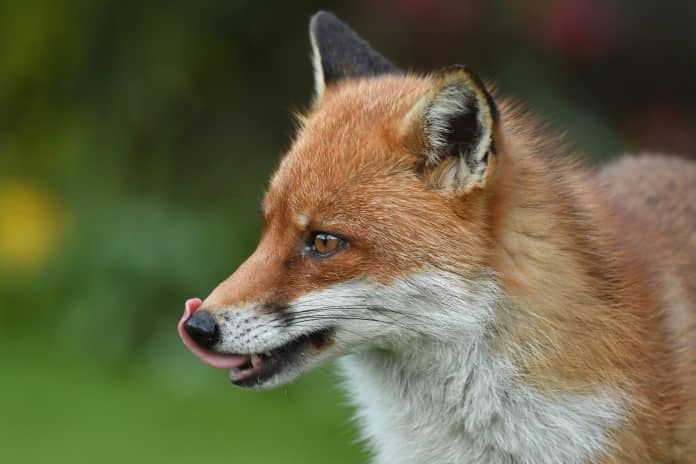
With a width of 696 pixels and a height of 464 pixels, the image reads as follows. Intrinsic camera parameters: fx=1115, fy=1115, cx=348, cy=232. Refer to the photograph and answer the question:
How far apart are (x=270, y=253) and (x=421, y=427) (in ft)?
3.10

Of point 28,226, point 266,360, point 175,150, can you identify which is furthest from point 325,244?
point 28,226

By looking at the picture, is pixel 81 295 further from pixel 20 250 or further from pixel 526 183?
pixel 526 183

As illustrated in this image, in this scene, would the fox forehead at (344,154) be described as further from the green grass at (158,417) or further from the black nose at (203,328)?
the green grass at (158,417)

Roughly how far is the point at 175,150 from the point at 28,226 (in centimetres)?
141

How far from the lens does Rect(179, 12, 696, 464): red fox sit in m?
4.23

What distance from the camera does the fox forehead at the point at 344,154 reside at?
437 centimetres

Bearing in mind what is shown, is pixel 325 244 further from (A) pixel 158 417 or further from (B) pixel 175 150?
(B) pixel 175 150

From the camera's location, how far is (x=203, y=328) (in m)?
4.20

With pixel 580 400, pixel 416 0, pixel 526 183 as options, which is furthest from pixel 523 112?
pixel 416 0

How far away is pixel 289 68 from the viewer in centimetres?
928

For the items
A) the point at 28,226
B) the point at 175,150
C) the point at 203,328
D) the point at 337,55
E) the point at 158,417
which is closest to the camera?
the point at 203,328

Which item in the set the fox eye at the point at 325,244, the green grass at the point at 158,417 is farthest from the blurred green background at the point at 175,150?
the fox eye at the point at 325,244

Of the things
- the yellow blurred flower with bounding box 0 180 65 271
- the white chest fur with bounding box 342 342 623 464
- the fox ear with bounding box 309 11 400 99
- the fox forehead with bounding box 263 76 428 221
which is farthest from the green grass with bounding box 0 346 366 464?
the fox forehead with bounding box 263 76 428 221

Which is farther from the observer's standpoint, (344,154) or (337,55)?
(337,55)
